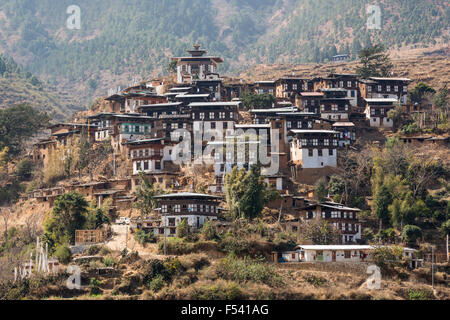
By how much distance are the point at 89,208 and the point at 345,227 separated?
27.5 meters

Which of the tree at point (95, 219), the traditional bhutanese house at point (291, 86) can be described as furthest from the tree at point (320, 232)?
the traditional bhutanese house at point (291, 86)

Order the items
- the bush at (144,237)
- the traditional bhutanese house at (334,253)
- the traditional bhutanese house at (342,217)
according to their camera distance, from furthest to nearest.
Result: the traditional bhutanese house at (342,217) → the bush at (144,237) → the traditional bhutanese house at (334,253)

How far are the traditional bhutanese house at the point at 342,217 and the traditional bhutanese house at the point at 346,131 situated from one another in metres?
19.8

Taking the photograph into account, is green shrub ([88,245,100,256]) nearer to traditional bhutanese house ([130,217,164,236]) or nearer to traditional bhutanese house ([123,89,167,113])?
traditional bhutanese house ([130,217,164,236])

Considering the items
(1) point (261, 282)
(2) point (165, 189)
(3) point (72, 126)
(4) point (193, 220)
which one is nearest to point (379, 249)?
(1) point (261, 282)

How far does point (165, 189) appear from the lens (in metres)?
88.8

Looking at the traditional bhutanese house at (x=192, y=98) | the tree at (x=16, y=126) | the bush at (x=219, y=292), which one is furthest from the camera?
the tree at (x=16, y=126)

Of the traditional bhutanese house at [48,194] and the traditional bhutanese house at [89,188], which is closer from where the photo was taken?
the traditional bhutanese house at [89,188]

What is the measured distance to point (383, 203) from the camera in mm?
82500

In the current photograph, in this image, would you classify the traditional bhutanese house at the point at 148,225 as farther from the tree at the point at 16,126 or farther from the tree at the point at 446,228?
the tree at the point at 16,126

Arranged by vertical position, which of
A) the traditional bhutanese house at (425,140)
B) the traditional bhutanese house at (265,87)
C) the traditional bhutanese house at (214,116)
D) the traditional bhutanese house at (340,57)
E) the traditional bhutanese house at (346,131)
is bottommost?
the traditional bhutanese house at (425,140)

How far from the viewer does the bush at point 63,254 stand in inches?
2965

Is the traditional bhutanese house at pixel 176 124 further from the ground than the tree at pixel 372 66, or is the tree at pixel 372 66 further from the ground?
the tree at pixel 372 66
